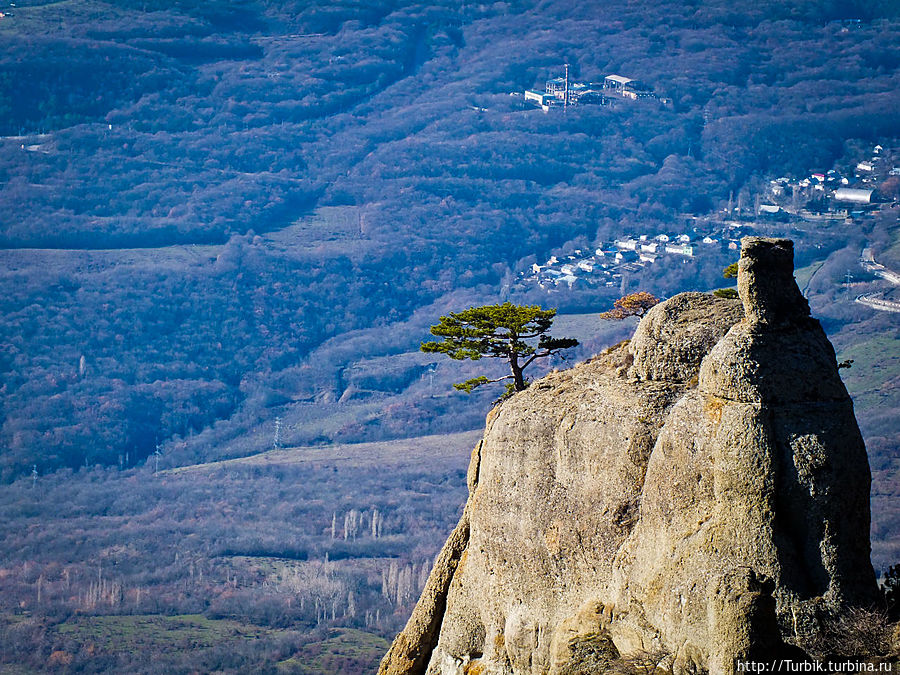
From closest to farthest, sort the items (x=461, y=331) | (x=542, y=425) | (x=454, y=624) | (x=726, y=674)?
(x=726, y=674)
(x=542, y=425)
(x=454, y=624)
(x=461, y=331)

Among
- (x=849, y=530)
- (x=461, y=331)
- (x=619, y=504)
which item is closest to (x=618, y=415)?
(x=619, y=504)

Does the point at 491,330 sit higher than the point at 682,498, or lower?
lower

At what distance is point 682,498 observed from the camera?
36.8 meters

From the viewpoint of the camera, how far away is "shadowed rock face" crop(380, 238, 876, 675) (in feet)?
114

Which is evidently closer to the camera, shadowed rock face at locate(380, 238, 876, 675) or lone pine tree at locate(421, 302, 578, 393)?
shadowed rock face at locate(380, 238, 876, 675)

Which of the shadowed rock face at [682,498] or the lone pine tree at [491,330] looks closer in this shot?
the shadowed rock face at [682,498]

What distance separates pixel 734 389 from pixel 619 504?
5.75 metres

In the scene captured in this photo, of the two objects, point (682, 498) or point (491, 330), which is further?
point (491, 330)

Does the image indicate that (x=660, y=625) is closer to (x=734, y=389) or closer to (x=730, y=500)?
(x=730, y=500)

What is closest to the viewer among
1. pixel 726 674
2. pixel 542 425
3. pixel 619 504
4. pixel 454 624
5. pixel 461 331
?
pixel 726 674

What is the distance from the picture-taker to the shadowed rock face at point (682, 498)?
3462 cm

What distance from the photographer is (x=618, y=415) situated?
4053 centimetres

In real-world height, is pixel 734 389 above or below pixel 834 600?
above

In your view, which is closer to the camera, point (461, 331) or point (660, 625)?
point (660, 625)
